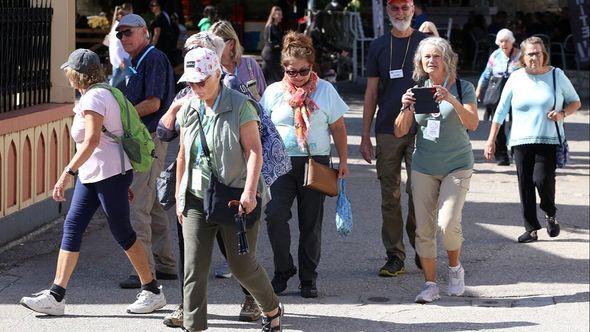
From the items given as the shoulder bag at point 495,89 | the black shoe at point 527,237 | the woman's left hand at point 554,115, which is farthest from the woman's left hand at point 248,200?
the shoulder bag at point 495,89

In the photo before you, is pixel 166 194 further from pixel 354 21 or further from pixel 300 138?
pixel 354 21

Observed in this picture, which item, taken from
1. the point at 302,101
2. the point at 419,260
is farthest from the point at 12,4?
the point at 419,260

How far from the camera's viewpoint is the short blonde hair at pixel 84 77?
269 inches

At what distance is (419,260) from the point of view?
8.17 m

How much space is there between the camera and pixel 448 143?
7.39 m

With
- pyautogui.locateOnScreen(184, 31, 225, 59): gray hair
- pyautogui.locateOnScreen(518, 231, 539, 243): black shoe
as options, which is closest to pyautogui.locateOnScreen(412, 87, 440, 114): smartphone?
pyautogui.locateOnScreen(184, 31, 225, 59): gray hair

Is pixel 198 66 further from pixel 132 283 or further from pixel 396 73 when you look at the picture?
pixel 396 73

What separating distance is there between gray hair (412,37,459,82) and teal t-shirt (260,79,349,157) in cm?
53

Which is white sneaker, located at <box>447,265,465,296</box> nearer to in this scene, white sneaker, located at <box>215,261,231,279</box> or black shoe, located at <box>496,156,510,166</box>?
white sneaker, located at <box>215,261,231,279</box>

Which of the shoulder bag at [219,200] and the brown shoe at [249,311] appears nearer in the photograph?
the shoulder bag at [219,200]

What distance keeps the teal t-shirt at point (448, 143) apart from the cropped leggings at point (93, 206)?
6.35 feet

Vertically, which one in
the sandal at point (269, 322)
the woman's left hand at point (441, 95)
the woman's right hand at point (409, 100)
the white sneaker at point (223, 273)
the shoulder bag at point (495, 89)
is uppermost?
the woman's left hand at point (441, 95)

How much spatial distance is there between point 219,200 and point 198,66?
0.70 m

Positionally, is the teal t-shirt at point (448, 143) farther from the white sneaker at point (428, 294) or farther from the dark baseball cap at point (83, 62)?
the dark baseball cap at point (83, 62)
